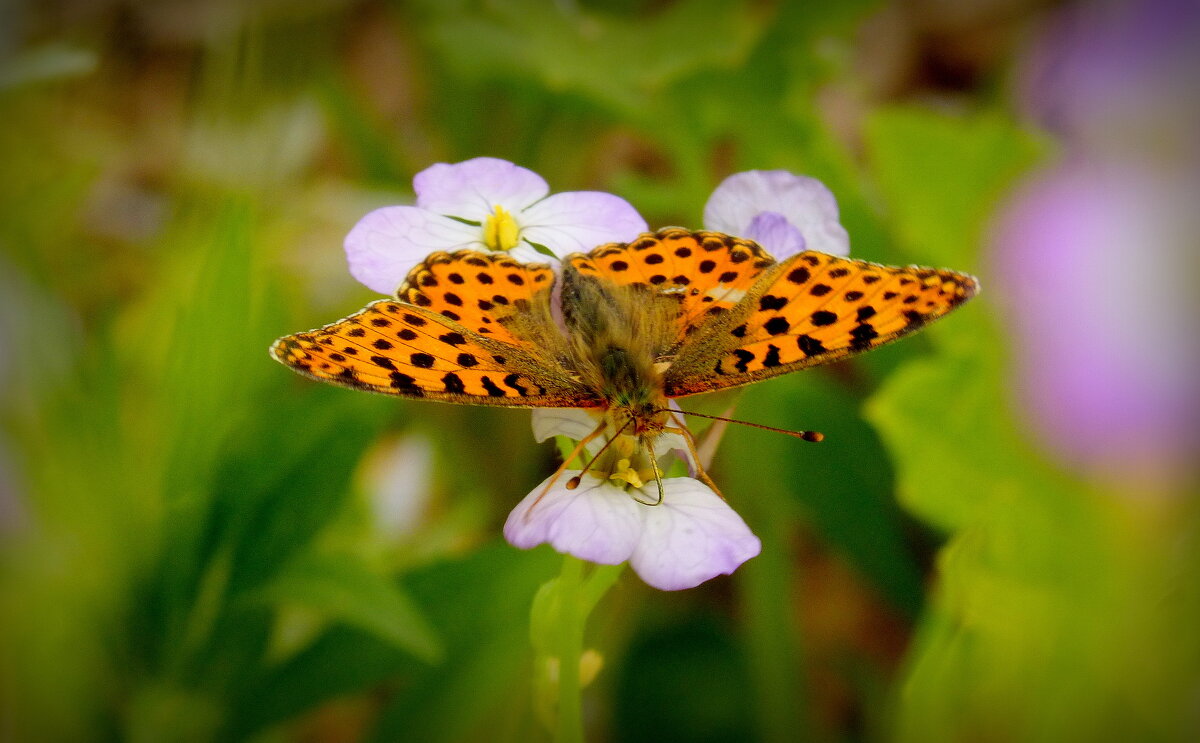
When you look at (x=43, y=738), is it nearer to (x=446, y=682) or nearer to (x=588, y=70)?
(x=446, y=682)

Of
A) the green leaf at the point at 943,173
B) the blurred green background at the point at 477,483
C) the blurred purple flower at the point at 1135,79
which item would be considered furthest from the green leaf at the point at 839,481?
the blurred purple flower at the point at 1135,79

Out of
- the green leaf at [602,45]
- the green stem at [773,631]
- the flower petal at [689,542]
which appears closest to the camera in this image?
the flower petal at [689,542]

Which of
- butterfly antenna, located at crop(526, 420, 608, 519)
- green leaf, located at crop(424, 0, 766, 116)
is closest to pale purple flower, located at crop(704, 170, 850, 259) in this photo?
butterfly antenna, located at crop(526, 420, 608, 519)

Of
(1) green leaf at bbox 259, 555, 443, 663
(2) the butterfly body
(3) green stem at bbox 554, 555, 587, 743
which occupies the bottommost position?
(1) green leaf at bbox 259, 555, 443, 663

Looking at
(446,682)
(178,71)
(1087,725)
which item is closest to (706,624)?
(446,682)

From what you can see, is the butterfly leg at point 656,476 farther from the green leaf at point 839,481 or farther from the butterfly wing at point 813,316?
the green leaf at point 839,481

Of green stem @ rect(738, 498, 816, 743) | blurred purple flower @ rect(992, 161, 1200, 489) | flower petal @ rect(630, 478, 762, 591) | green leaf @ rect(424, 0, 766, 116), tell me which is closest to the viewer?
flower petal @ rect(630, 478, 762, 591)

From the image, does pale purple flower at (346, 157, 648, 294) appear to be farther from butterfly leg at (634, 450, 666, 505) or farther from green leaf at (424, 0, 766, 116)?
green leaf at (424, 0, 766, 116)
